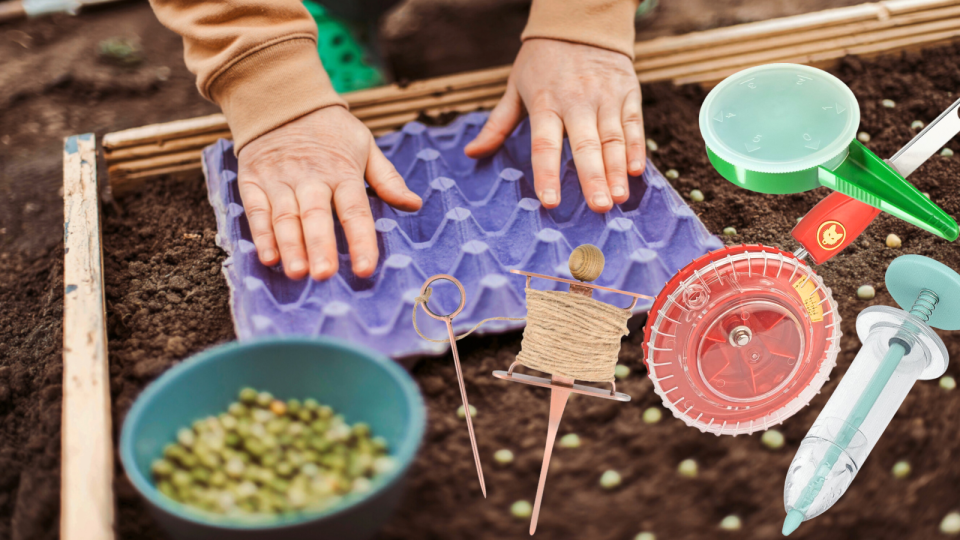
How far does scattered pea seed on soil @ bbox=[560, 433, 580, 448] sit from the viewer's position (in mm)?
580

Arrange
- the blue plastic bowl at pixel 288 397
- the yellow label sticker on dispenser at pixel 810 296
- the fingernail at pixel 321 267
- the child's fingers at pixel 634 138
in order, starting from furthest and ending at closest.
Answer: the child's fingers at pixel 634 138
the fingernail at pixel 321 267
the yellow label sticker on dispenser at pixel 810 296
the blue plastic bowl at pixel 288 397

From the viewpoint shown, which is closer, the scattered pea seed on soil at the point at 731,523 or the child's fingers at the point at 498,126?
the scattered pea seed on soil at the point at 731,523

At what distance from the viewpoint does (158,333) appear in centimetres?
64

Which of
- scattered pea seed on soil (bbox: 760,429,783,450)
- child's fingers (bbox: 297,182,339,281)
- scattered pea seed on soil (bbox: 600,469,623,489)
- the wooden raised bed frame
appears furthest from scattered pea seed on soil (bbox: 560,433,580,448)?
the wooden raised bed frame

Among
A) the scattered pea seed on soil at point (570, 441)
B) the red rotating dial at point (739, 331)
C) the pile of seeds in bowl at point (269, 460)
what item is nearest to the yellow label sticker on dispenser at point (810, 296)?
the red rotating dial at point (739, 331)

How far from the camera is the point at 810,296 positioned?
20.2 inches

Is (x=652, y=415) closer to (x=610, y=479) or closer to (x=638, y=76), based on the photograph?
(x=610, y=479)

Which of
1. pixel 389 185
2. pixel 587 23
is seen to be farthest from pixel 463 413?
pixel 587 23

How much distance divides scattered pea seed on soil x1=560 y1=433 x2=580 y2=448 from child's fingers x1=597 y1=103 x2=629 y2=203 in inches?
10.2

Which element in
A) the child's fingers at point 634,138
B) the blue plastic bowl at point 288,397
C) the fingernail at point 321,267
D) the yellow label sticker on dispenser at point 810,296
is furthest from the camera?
the child's fingers at point 634,138

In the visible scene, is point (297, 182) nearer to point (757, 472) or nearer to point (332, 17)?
point (757, 472)

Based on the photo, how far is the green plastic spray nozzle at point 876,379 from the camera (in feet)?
1.75

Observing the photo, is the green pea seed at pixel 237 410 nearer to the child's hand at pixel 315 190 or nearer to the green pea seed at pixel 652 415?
the child's hand at pixel 315 190

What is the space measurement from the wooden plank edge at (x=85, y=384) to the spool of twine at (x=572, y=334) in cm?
36
